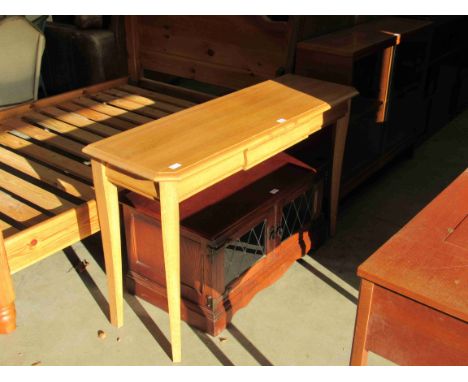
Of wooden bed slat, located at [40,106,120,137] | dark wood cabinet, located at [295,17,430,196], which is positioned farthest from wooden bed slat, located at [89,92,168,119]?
dark wood cabinet, located at [295,17,430,196]

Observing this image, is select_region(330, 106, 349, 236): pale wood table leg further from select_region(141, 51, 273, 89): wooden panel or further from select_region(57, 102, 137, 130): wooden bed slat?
select_region(57, 102, 137, 130): wooden bed slat

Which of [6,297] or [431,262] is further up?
[431,262]

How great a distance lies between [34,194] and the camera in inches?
109

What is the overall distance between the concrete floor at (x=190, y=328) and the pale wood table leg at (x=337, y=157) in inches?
9.3

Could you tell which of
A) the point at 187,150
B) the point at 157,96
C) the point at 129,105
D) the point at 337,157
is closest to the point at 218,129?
the point at 187,150

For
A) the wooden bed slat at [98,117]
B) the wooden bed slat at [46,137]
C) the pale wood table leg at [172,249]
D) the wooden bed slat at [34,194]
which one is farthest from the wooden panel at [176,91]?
the pale wood table leg at [172,249]

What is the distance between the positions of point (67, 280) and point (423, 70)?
2796 mm

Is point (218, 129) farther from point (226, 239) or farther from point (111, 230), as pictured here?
point (111, 230)

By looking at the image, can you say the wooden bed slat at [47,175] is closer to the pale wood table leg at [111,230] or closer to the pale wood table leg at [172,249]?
the pale wood table leg at [111,230]

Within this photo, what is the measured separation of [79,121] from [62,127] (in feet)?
0.43

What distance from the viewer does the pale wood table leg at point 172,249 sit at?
1986mm

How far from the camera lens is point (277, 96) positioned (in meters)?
2.75

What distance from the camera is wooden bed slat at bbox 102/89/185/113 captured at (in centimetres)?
388

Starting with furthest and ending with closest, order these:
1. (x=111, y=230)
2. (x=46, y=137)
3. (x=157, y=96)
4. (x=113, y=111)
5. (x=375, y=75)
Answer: (x=157, y=96)
(x=113, y=111)
(x=375, y=75)
(x=46, y=137)
(x=111, y=230)
